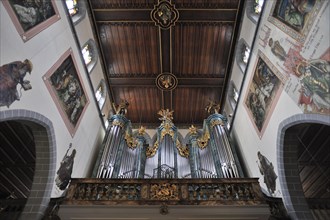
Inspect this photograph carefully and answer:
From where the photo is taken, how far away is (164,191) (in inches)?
275

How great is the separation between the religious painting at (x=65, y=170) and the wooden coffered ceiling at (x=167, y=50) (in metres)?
5.50

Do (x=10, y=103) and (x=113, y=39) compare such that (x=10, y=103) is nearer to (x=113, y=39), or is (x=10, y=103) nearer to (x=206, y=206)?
(x=206, y=206)

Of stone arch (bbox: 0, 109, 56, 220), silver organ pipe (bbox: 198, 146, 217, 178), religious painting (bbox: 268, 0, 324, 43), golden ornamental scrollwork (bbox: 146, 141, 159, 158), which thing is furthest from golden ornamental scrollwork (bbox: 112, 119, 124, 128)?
religious painting (bbox: 268, 0, 324, 43)

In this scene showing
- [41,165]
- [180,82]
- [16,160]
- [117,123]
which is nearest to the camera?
[41,165]

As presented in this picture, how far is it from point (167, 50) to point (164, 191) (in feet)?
24.3

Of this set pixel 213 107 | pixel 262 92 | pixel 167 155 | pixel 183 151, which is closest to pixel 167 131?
pixel 183 151

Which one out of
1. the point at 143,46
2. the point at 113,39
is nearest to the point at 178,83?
the point at 143,46

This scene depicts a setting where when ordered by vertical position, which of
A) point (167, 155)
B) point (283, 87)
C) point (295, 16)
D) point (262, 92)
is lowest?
point (283, 87)

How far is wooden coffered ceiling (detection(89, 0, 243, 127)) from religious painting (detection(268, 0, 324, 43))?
11.0 feet

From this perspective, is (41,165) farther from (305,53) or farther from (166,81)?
(305,53)

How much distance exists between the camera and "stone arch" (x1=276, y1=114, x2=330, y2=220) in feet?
22.6

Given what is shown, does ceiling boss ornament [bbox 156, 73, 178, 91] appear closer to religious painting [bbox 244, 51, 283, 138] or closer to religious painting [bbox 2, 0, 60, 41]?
religious painting [bbox 244, 51, 283, 138]

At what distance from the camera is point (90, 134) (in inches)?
440

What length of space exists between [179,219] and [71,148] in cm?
489
